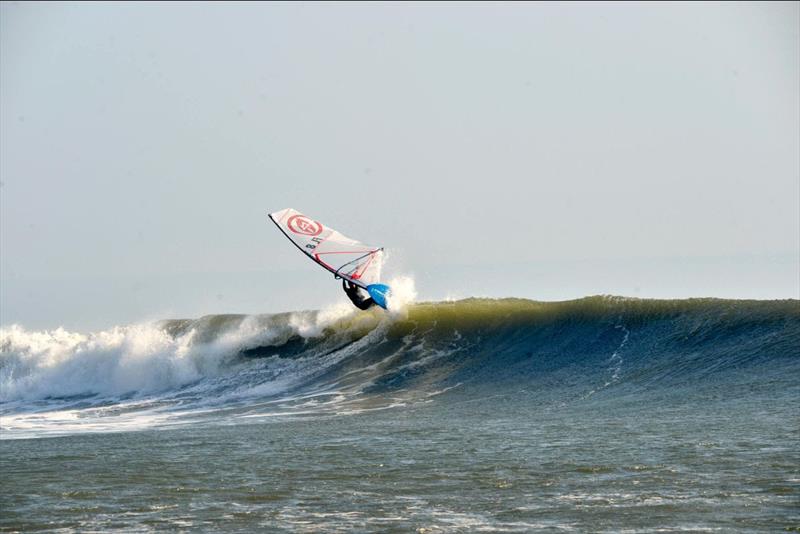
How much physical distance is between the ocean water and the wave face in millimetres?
72

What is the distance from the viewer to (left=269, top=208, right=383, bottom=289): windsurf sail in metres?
23.1

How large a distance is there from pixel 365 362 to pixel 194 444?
396 inches

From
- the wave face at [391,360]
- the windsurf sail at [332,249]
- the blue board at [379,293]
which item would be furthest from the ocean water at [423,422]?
the windsurf sail at [332,249]

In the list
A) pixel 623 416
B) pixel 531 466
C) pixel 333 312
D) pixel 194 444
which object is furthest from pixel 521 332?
pixel 531 466

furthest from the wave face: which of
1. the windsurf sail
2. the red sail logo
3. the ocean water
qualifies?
the red sail logo

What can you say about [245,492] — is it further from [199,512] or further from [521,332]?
[521,332]

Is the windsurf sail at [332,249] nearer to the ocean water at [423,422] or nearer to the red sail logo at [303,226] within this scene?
the red sail logo at [303,226]

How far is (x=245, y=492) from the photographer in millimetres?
10516

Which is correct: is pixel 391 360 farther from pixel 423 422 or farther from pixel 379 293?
pixel 423 422

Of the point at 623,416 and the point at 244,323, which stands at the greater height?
the point at 244,323

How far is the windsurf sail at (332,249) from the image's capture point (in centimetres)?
2311

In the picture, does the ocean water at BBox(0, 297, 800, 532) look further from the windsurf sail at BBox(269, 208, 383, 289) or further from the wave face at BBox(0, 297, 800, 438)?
the windsurf sail at BBox(269, 208, 383, 289)

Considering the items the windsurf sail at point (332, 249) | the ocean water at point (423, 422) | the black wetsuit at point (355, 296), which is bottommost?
the ocean water at point (423, 422)

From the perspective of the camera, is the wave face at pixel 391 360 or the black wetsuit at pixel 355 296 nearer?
the wave face at pixel 391 360
